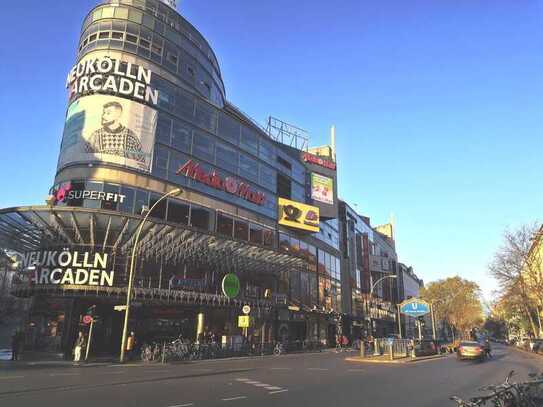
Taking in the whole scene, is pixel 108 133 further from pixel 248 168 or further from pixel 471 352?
pixel 471 352

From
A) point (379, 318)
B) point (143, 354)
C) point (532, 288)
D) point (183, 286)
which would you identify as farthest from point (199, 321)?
point (379, 318)

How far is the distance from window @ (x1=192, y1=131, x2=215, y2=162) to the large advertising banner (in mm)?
5077

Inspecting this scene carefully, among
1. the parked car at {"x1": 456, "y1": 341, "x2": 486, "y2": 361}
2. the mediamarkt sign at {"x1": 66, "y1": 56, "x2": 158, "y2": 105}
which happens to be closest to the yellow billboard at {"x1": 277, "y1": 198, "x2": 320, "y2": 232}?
the mediamarkt sign at {"x1": 66, "y1": 56, "x2": 158, "y2": 105}

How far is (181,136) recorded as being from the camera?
129 feet

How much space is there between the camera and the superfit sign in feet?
128

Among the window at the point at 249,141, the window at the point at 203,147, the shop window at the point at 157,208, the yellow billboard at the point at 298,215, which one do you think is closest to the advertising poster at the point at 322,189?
the yellow billboard at the point at 298,215

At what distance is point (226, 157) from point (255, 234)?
8.57 meters

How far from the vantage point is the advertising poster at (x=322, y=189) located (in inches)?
2363

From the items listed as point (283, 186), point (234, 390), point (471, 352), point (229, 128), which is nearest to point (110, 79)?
point (229, 128)

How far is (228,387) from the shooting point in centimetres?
1479

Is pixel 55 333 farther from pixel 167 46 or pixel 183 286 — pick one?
pixel 167 46

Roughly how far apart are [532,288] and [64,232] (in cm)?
4902

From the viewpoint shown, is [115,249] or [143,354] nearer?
[143,354]

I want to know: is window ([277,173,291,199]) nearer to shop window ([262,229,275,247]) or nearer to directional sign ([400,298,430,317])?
shop window ([262,229,275,247])
